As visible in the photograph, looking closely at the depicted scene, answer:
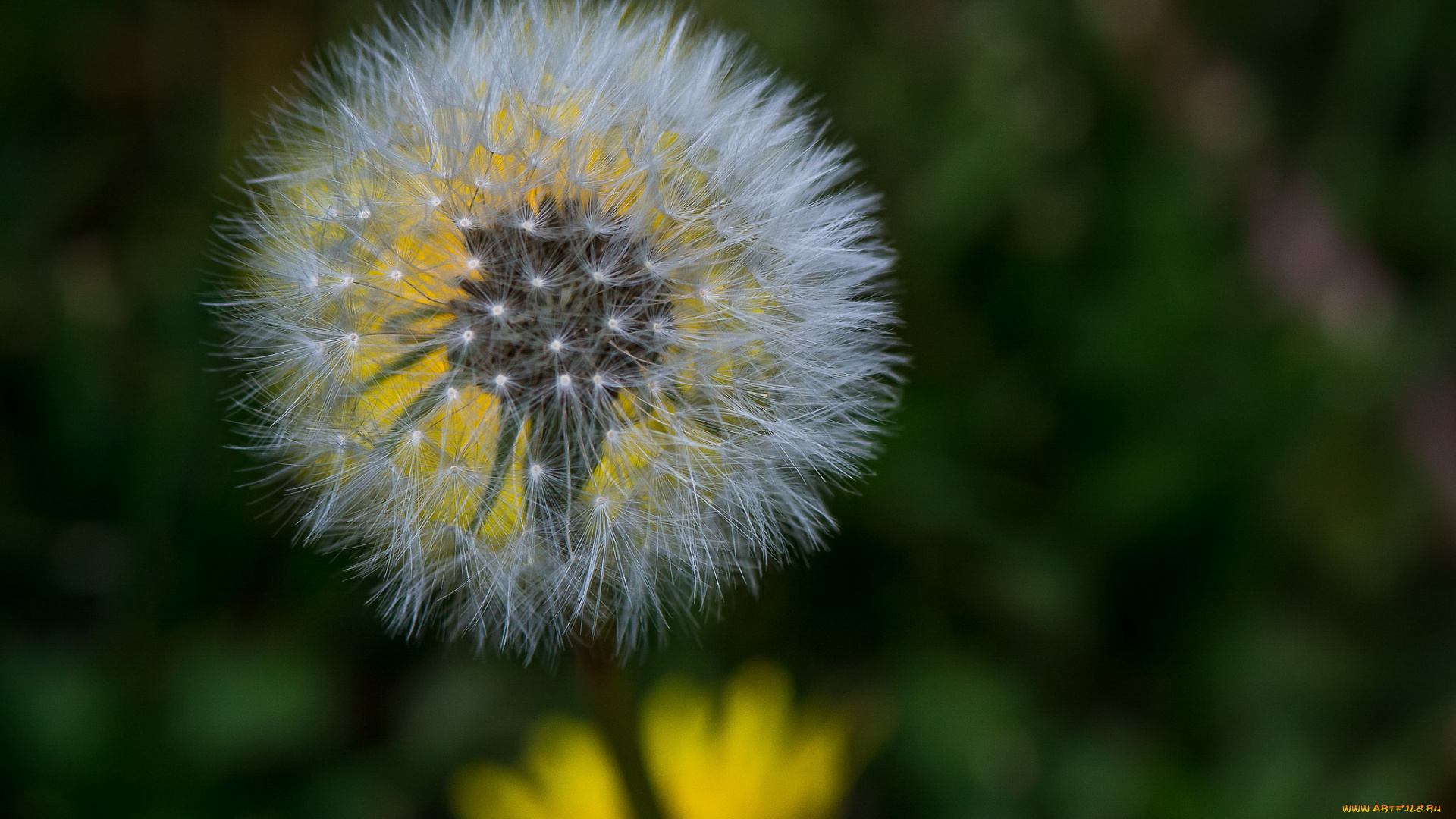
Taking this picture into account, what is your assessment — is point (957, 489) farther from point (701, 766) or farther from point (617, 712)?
point (617, 712)

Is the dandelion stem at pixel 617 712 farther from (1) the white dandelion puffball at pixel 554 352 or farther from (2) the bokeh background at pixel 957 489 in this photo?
(2) the bokeh background at pixel 957 489

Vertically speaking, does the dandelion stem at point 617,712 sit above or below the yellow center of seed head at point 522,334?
below

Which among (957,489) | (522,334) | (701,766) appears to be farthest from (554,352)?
(957,489)

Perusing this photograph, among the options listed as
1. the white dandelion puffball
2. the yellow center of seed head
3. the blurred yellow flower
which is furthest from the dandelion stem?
the blurred yellow flower

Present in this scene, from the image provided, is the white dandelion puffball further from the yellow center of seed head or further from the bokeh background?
the bokeh background

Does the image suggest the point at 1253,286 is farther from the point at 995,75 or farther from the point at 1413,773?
the point at 1413,773

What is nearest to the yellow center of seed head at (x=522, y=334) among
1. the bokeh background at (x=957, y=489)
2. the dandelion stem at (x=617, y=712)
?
the dandelion stem at (x=617, y=712)

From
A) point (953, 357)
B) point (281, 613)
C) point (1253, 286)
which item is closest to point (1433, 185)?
point (1253, 286)
